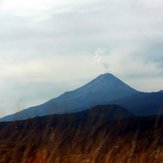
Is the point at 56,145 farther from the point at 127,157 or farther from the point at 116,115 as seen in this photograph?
the point at 116,115

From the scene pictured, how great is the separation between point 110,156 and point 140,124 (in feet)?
48.1

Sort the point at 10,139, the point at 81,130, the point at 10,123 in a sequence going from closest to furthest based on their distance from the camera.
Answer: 1. the point at 81,130
2. the point at 10,139
3. the point at 10,123

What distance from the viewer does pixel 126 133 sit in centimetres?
7181

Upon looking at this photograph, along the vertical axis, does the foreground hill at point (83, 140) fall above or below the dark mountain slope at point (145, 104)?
below

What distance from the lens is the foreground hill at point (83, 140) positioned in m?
60.0

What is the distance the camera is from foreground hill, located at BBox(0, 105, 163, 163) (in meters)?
60.0

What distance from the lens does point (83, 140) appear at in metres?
71.0

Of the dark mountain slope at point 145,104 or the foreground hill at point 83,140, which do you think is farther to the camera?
the dark mountain slope at point 145,104

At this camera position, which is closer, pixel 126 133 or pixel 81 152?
pixel 81 152

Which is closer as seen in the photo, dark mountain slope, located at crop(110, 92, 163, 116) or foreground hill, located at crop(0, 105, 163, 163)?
foreground hill, located at crop(0, 105, 163, 163)

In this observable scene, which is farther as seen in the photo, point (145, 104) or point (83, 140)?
point (145, 104)

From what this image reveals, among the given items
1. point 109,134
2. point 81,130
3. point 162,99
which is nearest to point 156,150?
point 109,134

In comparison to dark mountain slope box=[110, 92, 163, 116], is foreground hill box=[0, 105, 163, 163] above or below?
below

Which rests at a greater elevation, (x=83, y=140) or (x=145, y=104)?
(x=145, y=104)
